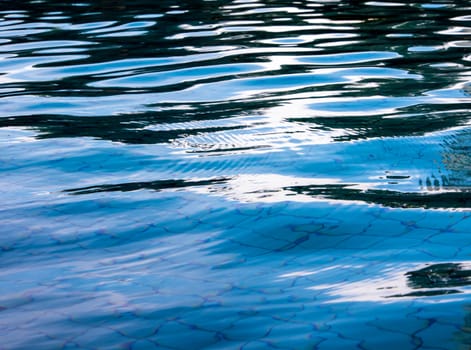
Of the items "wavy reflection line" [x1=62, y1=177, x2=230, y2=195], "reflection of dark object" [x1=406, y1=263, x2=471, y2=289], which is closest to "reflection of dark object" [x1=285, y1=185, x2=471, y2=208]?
"wavy reflection line" [x1=62, y1=177, x2=230, y2=195]

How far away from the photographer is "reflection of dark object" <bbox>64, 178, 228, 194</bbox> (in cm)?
371

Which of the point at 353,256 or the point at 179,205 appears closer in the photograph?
the point at 353,256

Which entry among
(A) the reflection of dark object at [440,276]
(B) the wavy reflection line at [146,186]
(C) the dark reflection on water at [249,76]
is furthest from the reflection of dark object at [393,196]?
(A) the reflection of dark object at [440,276]

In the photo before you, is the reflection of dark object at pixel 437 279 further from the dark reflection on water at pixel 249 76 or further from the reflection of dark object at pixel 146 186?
the reflection of dark object at pixel 146 186

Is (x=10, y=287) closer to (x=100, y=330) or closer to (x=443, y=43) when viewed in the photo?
(x=100, y=330)

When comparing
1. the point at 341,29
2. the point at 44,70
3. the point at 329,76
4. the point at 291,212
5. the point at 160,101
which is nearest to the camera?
the point at 291,212

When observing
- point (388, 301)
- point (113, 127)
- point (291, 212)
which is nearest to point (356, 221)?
point (291, 212)

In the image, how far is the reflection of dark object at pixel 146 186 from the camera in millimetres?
3705

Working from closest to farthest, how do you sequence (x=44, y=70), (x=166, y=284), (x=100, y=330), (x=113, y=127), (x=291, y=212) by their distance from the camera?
1. (x=100, y=330)
2. (x=166, y=284)
3. (x=291, y=212)
4. (x=113, y=127)
5. (x=44, y=70)

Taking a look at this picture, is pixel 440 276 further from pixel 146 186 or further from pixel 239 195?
pixel 146 186

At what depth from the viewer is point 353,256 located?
284 cm

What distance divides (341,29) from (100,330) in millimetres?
5651

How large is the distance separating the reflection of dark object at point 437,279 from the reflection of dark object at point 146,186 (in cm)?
130

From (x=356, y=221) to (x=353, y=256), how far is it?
0.35 m
